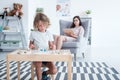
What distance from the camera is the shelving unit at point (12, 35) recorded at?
6.15m

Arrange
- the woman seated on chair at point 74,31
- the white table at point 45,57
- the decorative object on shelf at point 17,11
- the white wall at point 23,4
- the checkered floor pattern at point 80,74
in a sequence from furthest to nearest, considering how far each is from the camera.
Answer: the white wall at point 23,4 → the decorative object on shelf at point 17,11 → the woman seated on chair at point 74,31 → the checkered floor pattern at point 80,74 → the white table at point 45,57

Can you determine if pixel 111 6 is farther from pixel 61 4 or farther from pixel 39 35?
pixel 39 35

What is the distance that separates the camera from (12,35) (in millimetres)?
6516

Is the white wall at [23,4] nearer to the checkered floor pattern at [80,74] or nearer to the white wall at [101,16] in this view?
the white wall at [101,16]

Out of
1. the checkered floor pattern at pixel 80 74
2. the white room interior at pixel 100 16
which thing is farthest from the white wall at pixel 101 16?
the checkered floor pattern at pixel 80 74

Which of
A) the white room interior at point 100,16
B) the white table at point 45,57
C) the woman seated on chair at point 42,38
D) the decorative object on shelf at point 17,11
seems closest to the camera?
the white table at point 45,57

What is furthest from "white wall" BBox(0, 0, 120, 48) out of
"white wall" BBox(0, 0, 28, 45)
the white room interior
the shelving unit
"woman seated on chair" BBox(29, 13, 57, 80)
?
"woman seated on chair" BBox(29, 13, 57, 80)

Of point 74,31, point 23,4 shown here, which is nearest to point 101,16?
point 23,4

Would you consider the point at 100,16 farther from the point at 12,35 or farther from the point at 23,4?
the point at 12,35

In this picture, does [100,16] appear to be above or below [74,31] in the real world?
above

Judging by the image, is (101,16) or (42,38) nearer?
(42,38)

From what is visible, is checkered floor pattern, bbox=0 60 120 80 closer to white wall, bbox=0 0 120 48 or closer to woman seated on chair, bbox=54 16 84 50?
woman seated on chair, bbox=54 16 84 50

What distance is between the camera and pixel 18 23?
643 cm

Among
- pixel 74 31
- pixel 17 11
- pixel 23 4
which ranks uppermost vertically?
pixel 23 4
